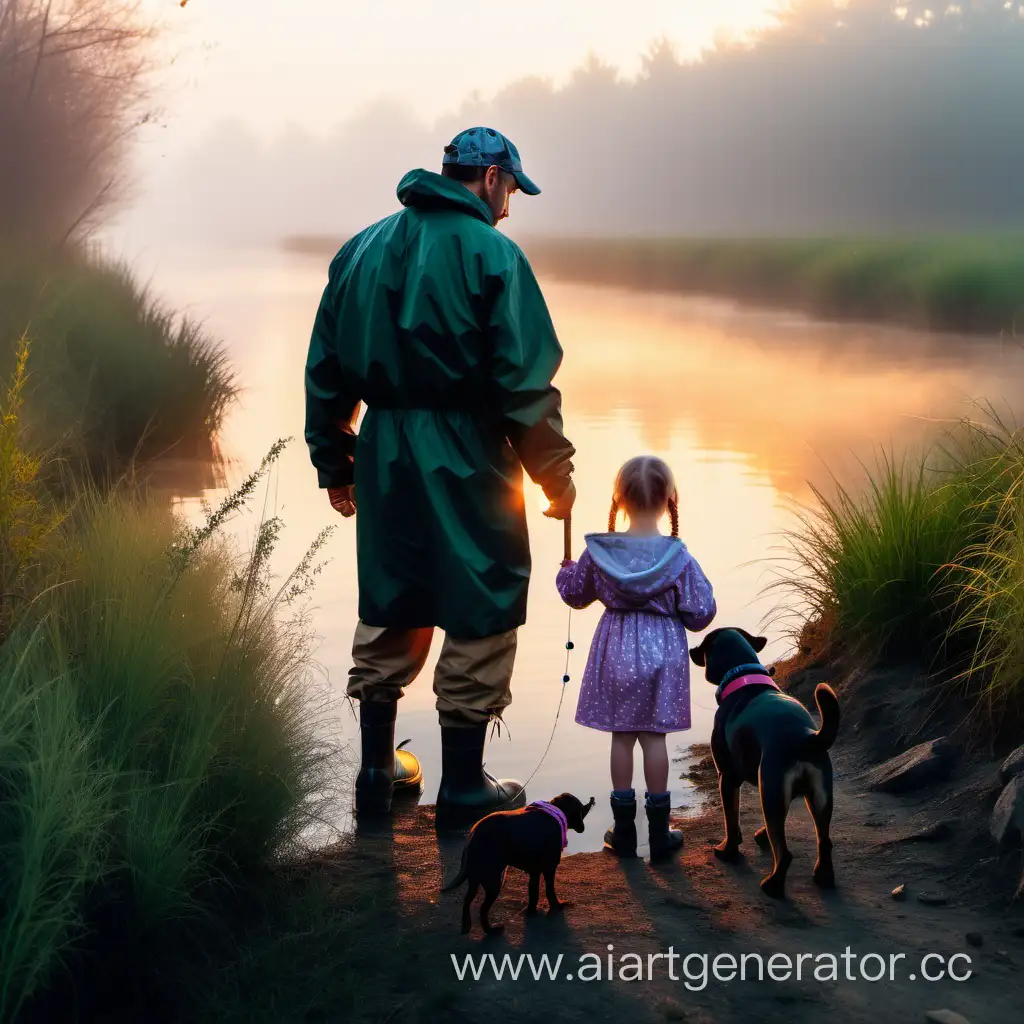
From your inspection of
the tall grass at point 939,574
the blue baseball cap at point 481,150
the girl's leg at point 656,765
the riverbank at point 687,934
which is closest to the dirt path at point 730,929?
the riverbank at point 687,934

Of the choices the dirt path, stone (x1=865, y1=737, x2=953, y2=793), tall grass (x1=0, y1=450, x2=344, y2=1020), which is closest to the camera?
tall grass (x1=0, y1=450, x2=344, y2=1020)

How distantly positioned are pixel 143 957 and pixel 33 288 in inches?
356

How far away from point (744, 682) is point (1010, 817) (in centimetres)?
82

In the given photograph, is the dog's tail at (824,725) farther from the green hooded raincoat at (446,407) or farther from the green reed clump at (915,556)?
the green reed clump at (915,556)

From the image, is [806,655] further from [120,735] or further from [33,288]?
[33,288]

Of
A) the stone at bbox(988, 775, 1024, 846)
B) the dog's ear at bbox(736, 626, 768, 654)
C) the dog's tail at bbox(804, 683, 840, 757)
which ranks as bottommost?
the stone at bbox(988, 775, 1024, 846)

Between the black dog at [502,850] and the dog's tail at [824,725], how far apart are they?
2.34 feet

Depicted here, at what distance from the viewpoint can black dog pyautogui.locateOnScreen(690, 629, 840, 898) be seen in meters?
3.57

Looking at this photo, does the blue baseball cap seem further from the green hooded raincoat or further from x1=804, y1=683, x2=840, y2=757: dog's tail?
x1=804, y1=683, x2=840, y2=757: dog's tail

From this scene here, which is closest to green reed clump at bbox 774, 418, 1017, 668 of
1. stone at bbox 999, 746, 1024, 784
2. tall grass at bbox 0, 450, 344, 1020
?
stone at bbox 999, 746, 1024, 784

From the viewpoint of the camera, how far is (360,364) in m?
4.39

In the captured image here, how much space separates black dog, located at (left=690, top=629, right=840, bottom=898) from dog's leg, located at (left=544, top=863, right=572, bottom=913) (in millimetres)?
566

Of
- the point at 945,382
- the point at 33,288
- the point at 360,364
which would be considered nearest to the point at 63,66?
the point at 33,288

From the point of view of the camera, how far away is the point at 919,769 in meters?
4.43
